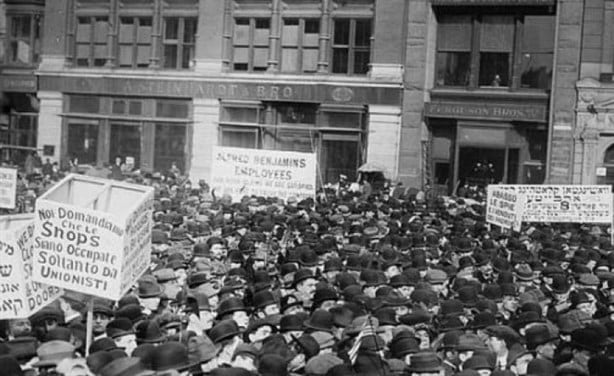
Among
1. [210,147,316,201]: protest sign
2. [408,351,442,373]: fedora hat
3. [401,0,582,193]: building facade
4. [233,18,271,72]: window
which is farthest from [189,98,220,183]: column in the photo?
[408,351,442,373]: fedora hat

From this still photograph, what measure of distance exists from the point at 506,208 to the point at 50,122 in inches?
1036

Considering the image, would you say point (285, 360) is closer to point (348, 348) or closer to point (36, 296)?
point (348, 348)

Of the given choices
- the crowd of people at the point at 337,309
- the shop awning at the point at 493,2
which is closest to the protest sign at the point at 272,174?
the crowd of people at the point at 337,309

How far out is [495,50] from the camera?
36438 millimetres

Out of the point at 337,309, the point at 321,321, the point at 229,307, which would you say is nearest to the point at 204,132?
the point at 229,307

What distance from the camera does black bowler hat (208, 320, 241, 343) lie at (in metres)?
9.75

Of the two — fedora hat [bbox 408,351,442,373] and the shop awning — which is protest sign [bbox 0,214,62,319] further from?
the shop awning

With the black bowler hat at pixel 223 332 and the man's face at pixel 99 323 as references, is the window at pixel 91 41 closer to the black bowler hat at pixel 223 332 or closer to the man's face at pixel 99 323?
the man's face at pixel 99 323

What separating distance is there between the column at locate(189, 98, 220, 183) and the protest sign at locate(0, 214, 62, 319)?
28344mm

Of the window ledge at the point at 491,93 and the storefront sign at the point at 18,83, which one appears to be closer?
the window ledge at the point at 491,93

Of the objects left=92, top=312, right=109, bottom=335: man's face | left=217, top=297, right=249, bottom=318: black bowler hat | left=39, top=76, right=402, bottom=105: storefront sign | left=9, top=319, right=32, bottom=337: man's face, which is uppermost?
left=39, top=76, right=402, bottom=105: storefront sign

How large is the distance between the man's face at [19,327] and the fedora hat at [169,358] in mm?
2352

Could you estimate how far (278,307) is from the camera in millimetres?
11570

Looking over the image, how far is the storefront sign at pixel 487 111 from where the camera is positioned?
35375mm
